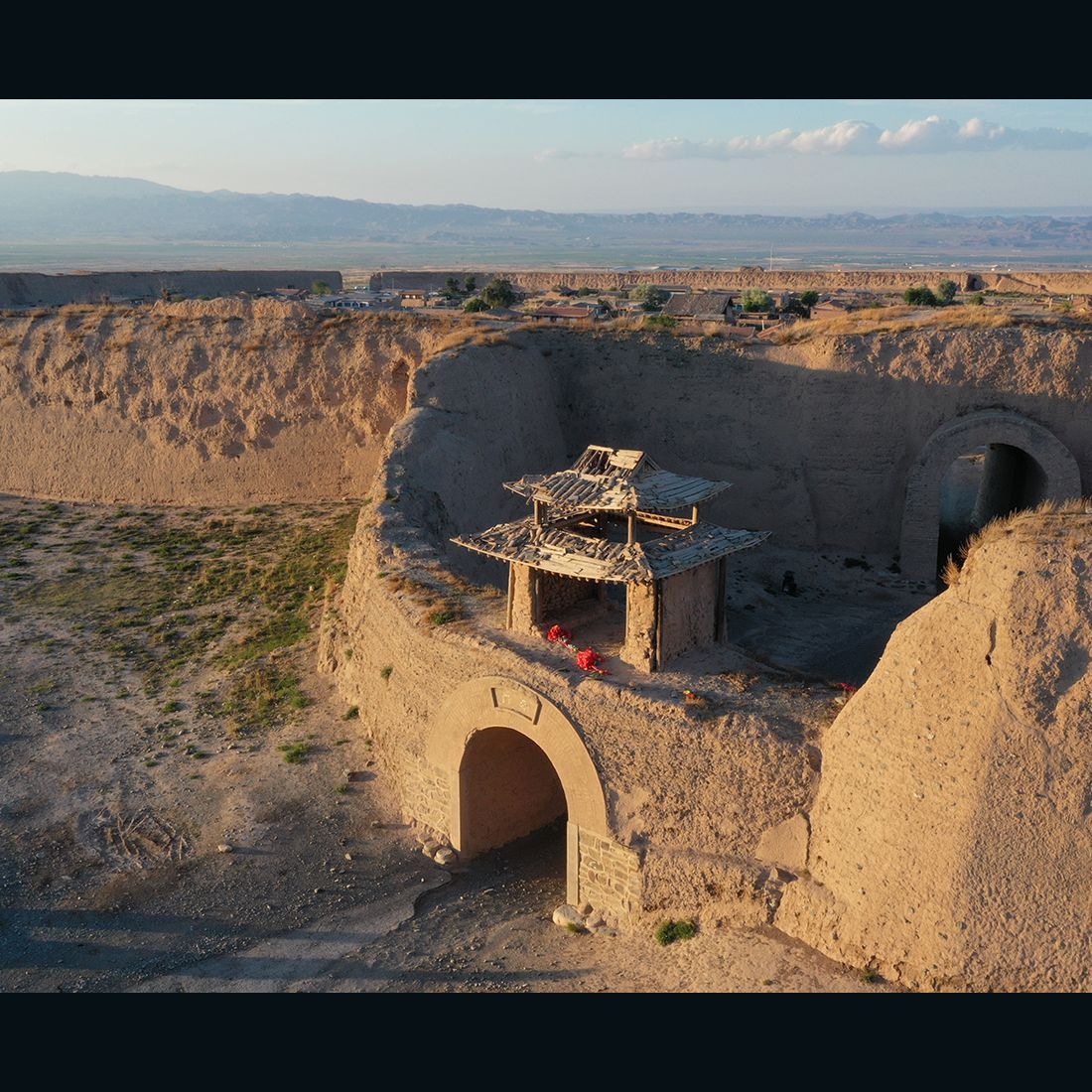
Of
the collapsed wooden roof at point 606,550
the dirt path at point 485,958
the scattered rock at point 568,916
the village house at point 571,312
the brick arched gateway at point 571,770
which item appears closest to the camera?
the dirt path at point 485,958

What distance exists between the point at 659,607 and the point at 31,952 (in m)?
8.45

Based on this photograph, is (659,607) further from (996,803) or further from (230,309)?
(230,309)

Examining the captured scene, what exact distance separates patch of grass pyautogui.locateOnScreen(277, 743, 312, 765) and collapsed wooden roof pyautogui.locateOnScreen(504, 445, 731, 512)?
547 cm

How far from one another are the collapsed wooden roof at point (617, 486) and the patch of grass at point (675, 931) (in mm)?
4936

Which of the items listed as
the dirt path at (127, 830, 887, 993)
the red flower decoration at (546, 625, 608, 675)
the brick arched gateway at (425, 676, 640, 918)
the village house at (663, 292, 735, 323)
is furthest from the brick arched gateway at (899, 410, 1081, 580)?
the village house at (663, 292, 735, 323)

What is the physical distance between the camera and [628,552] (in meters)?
13.1

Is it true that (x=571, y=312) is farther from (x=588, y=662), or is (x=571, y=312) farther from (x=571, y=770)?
(x=571, y=770)

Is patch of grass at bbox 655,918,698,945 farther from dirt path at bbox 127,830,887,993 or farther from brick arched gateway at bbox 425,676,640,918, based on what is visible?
brick arched gateway at bbox 425,676,640,918

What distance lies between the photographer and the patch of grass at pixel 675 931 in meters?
11.8

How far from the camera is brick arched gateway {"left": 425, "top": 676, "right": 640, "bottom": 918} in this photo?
12.5 metres

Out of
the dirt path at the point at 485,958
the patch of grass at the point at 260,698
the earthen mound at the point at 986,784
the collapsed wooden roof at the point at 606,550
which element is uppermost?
the collapsed wooden roof at the point at 606,550

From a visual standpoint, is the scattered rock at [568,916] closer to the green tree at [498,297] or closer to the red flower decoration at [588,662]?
the red flower decoration at [588,662]

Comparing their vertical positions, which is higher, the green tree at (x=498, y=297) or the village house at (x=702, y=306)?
the green tree at (x=498, y=297)

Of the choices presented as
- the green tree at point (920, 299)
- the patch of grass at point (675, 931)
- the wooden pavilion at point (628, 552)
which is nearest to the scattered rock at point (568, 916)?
the patch of grass at point (675, 931)
